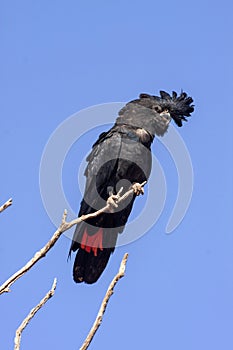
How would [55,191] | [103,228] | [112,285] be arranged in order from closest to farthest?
[112,285]
[55,191]
[103,228]

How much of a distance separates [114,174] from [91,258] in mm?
1107

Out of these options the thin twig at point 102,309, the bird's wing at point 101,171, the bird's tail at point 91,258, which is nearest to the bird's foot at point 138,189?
the bird's wing at point 101,171

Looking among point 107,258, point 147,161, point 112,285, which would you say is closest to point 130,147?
point 147,161

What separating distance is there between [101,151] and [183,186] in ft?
3.87

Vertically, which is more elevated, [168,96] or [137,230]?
[168,96]

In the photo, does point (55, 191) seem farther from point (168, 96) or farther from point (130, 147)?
point (168, 96)

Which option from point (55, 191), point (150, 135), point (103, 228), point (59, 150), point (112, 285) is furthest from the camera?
point (150, 135)

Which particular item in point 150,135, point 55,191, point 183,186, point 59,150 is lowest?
point 55,191

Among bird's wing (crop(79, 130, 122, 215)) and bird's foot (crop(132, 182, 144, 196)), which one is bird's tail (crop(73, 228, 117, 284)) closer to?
bird's wing (crop(79, 130, 122, 215))

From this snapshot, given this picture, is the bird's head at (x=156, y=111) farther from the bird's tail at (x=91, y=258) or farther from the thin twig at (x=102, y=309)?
the thin twig at (x=102, y=309)

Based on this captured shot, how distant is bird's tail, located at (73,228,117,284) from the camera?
7.21 meters

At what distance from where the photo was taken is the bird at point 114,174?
7336 mm

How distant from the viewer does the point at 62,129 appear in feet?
23.2

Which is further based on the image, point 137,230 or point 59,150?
point 137,230
